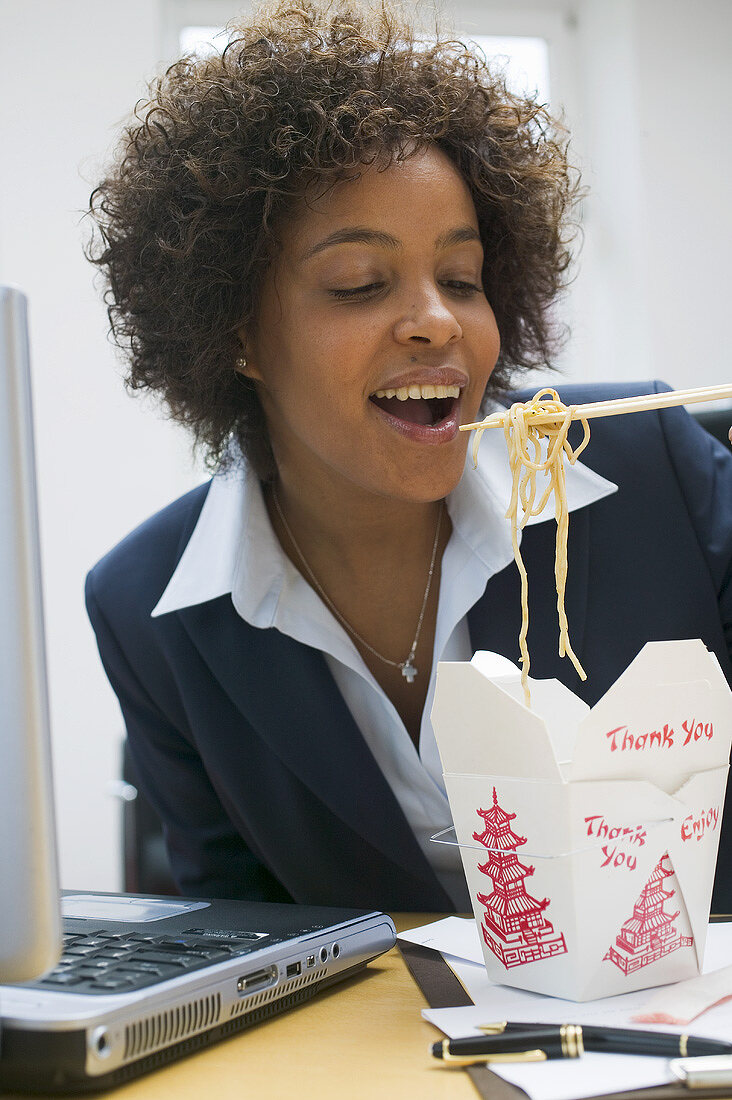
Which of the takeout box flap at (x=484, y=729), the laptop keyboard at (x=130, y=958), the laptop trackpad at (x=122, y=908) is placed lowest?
the laptop trackpad at (x=122, y=908)

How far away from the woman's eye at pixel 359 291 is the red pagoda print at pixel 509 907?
556 millimetres

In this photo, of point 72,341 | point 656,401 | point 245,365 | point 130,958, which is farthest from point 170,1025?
point 72,341

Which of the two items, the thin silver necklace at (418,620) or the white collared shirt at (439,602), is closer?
the white collared shirt at (439,602)

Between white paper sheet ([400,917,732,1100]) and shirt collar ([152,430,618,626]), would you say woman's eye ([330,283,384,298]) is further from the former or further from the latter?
white paper sheet ([400,917,732,1100])

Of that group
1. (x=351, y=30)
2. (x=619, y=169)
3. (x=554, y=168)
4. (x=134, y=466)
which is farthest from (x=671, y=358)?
(x=351, y=30)

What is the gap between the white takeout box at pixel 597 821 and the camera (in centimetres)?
62

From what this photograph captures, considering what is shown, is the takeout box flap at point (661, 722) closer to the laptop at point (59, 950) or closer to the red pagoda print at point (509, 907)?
the red pagoda print at point (509, 907)

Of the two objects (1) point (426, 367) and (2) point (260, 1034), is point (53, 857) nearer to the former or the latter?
(2) point (260, 1034)

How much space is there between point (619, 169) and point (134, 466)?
147 centimetres

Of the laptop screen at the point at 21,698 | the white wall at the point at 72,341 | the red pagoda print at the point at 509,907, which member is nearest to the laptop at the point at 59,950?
the laptop screen at the point at 21,698

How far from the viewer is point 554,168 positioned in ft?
4.14

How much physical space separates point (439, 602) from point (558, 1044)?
62 centimetres

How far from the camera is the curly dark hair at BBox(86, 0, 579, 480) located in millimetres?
1074

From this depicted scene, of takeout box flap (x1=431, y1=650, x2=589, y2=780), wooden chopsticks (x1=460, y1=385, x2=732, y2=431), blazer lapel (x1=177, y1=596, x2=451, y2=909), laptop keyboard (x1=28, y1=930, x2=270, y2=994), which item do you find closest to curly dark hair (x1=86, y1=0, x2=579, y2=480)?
blazer lapel (x1=177, y1=596, x2=451, y2=909)
